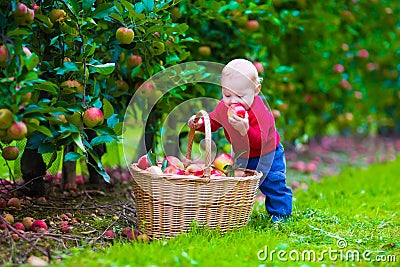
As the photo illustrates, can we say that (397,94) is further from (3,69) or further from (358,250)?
(3,69)

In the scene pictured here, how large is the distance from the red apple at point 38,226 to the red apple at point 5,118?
0.58 metres

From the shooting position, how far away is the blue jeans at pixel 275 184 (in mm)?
3234

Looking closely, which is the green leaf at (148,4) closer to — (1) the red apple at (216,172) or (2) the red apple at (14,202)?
(1) the red apple at (216,172)

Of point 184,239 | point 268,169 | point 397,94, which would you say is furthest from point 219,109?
point 397,94

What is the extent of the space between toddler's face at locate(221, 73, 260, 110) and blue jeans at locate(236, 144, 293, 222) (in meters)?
0.35

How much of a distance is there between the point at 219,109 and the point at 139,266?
41.6 inches

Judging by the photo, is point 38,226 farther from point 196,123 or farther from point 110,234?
point 196,123

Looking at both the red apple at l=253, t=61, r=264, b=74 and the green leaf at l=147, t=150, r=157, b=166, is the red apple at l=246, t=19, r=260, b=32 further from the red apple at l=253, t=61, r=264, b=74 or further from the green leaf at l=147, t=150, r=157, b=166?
the green leaf at l=147, t=150, r=157, b=166

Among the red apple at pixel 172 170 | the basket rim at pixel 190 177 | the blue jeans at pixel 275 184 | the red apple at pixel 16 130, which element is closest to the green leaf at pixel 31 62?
the red apple at pixel 16 130

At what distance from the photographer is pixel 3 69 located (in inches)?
110

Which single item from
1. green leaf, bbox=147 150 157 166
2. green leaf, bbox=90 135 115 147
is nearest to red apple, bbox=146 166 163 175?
green leaf, bbox=147 150 157 166

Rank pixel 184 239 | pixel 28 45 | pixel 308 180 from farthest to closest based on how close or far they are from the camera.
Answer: pixel 308 180 < pixel 28 45 < pixel 184 239

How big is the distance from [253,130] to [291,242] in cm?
60

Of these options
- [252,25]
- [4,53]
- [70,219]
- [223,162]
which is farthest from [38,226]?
[252,25]
